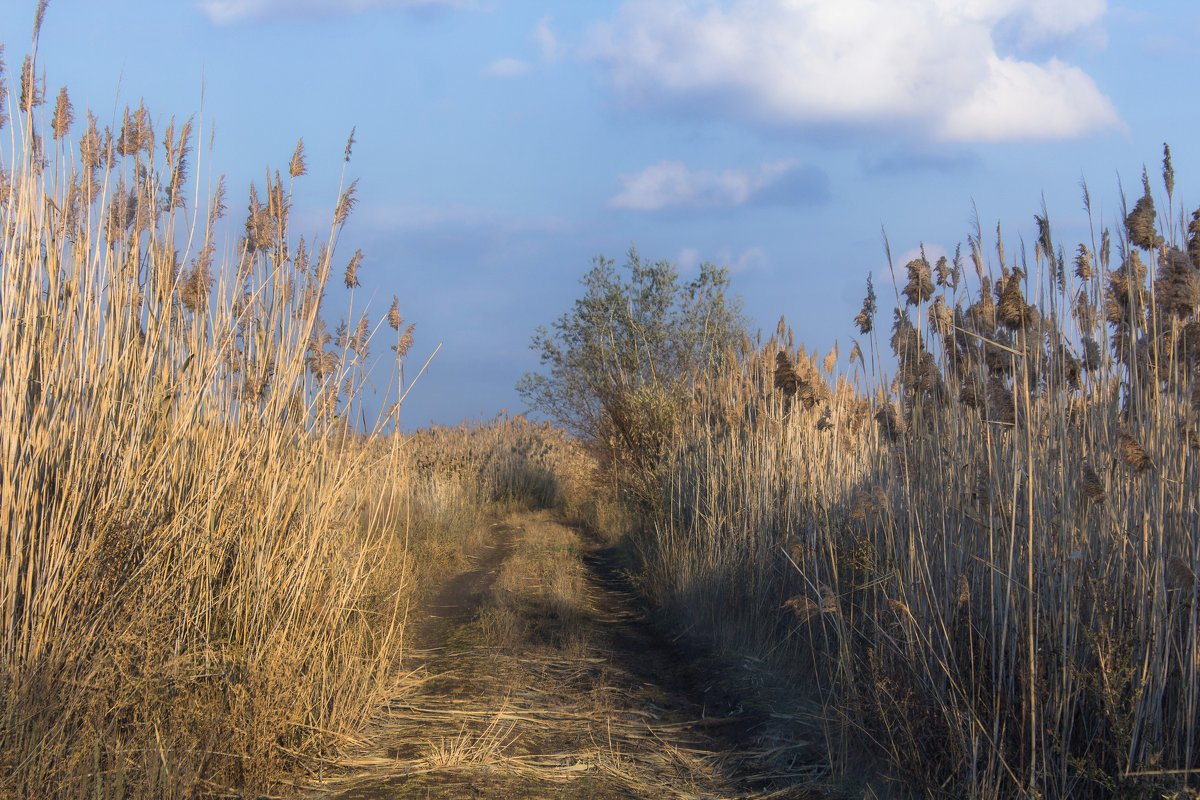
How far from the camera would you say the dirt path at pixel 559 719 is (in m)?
3.71

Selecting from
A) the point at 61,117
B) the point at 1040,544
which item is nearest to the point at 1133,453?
the point at 1040,544

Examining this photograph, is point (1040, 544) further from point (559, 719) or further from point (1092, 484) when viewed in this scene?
point (559, 719)

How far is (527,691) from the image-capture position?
16.8 feet

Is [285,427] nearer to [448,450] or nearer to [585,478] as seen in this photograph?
[448,450]

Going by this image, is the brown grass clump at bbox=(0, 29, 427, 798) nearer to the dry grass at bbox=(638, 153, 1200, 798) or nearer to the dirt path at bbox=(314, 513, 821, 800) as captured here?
the dirt path at bbox=(314, 513, 821, 800)

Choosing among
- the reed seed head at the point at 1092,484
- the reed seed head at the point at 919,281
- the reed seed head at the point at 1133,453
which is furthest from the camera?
the reed seed head at the point at 919,281

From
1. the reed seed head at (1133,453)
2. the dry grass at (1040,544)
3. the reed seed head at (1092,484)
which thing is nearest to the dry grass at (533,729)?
the dry grass at (1040,544)

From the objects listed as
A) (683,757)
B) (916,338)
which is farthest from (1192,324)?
(683,757)

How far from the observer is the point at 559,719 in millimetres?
4633

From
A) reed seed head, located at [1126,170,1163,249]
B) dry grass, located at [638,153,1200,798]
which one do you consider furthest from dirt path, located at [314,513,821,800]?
reed seed head, located at [1126,170,1163,249]

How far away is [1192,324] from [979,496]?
0.85 metres

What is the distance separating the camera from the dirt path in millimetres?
3713

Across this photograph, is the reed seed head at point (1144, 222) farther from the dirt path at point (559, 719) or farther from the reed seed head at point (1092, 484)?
the dirt path at point (559, 719)

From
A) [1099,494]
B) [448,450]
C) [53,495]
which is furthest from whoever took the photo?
[448,450]
